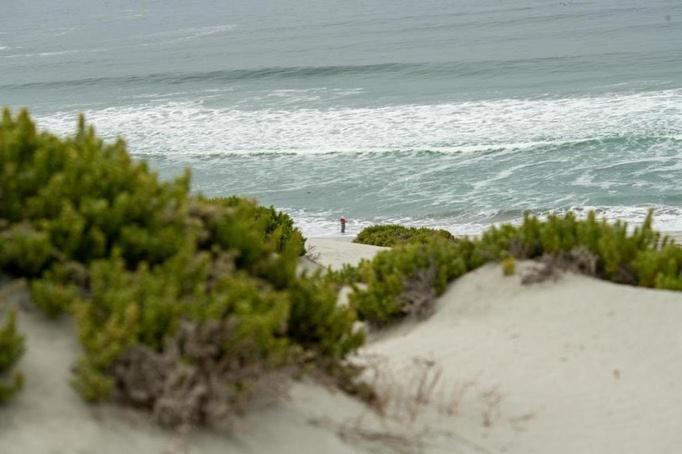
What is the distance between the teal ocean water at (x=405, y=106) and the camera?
25.0 metres

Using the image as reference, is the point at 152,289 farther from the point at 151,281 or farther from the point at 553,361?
the point at 553,361

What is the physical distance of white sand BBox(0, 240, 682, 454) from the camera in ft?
13.0

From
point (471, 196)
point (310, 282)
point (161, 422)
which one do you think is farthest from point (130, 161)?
point (471, 196)

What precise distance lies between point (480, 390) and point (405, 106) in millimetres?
31647

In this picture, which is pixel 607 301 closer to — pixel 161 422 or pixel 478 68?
pixel 161 422

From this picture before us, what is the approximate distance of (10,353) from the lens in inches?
157

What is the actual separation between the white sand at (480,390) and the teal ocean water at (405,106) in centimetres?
1476

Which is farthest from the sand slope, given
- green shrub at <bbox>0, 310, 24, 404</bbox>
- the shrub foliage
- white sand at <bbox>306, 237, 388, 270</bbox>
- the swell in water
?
the swell in water

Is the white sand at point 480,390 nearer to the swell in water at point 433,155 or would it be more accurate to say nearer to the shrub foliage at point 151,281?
the shrub foliage at point 151,281

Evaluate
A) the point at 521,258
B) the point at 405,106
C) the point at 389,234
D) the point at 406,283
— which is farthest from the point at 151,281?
the point at 405,106

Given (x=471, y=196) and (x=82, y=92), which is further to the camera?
(x=82, y=92)

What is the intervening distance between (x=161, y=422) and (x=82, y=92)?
149 feet

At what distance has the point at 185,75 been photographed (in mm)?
49250

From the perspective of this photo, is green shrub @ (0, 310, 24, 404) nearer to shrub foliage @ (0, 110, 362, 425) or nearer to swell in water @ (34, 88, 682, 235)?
shrub foliage @ (0, 110, 362, 425)
